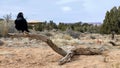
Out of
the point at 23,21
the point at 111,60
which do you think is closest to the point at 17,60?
the point at 111,60

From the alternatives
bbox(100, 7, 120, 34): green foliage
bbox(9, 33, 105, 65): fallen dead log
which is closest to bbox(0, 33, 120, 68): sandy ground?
bbox(9, 33, 105, 65): fallen dead log

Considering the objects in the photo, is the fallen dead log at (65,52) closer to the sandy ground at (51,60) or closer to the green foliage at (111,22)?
the sandy ground at (51,60)

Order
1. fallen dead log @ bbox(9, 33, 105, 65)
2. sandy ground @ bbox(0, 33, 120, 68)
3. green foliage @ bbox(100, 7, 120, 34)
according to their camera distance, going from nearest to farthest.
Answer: sandy ground @ bbox(0, 33, 120, 68)
fallen dead log @ bbox(9, 33, 105, 65)
green foliage @ bbox(100, 7, 120, 34)

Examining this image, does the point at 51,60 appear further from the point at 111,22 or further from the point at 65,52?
the point at 111,22

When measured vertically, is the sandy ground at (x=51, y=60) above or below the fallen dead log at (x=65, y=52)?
below

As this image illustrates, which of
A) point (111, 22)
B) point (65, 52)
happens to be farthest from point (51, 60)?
point (111, 22)

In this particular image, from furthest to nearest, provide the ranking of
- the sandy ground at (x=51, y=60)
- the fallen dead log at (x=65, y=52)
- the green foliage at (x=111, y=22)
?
1. the green foliage at (x=111, y=22)
2. the fallen dead log at (x=65, y=52)
3. the sandy ground at (x=51, y=60)

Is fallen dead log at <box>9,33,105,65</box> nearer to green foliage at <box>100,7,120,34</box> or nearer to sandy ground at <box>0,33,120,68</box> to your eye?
sandy ground at <box>0,33,120,68</box>

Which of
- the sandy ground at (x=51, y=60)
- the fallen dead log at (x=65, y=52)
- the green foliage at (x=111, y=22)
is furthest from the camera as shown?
the green foliage at (x=111, y=22)

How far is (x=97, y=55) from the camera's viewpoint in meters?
14.8

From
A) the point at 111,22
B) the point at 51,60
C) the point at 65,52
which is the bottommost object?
the point at 51,60

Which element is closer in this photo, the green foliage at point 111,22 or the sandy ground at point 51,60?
the sandy ground at point 51,60

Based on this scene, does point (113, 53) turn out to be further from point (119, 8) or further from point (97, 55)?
point (119, 8)

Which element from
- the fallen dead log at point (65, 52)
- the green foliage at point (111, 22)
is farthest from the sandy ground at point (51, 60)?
the green foliage at point (111, 22)
